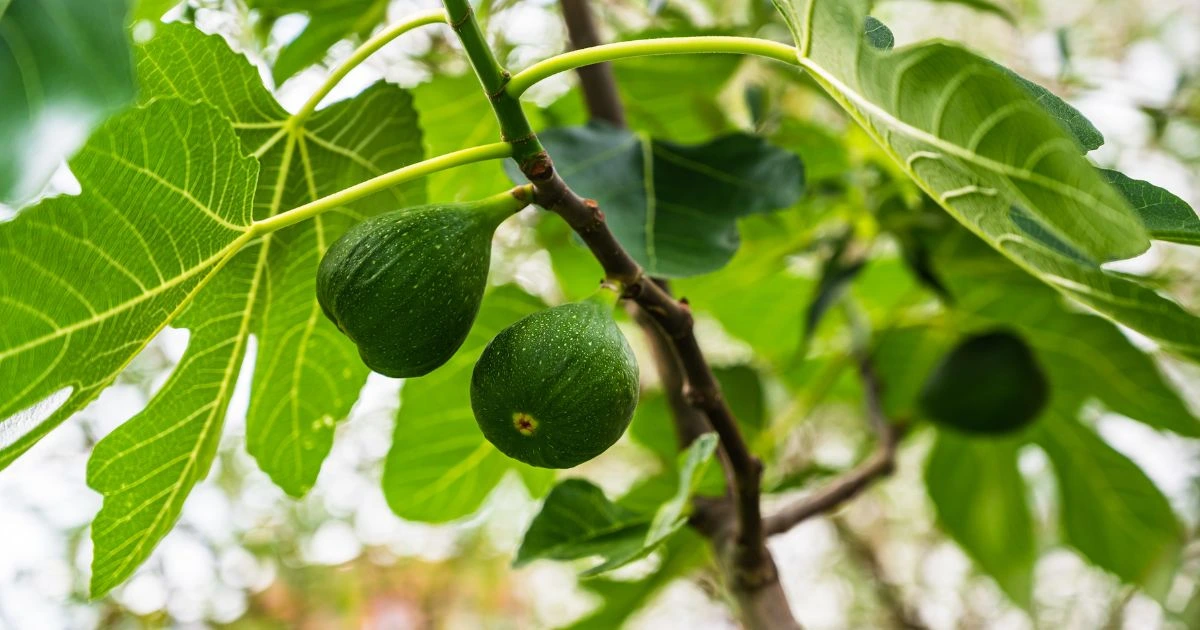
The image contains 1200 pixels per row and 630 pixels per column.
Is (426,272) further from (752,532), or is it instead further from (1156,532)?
(1156,532)

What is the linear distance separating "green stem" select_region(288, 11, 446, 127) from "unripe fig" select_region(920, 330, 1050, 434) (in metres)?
0.93

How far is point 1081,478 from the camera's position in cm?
167

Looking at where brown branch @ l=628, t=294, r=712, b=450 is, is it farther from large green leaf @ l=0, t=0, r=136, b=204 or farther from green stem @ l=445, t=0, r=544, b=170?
large green leaf @ l=0, t=0, r=136, b=204

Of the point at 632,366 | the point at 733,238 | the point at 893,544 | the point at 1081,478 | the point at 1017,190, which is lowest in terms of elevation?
the point at 893,544

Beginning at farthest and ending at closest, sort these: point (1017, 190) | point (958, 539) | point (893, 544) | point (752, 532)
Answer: point (893, 544), point (958, 539), point (752, 532), point (1017, 190)

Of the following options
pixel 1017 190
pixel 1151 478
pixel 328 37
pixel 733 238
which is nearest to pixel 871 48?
pixel 1017 190

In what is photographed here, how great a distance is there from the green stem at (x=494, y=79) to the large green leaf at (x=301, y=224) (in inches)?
10.4

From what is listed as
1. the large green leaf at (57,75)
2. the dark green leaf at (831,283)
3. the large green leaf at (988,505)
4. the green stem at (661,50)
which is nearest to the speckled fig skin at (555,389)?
the green stem at (661,50)

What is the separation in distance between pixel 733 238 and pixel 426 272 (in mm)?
426

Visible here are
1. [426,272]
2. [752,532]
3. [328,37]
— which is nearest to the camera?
[426,272]

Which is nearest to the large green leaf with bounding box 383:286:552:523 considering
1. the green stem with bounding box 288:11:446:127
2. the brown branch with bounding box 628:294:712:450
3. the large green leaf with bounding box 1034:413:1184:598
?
the brown branch with bounding box 628:294:712:450

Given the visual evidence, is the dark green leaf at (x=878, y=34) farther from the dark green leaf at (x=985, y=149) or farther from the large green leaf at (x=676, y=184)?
the large green leaf at (x=676, y=184)

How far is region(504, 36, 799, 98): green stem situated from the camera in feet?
1.97

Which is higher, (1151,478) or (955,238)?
(955,238)
